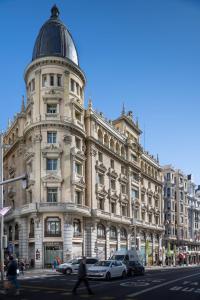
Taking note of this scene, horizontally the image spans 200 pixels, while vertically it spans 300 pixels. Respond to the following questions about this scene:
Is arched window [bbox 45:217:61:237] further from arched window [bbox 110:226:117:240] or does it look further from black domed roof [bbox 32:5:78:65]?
black domed roof [bbox 32:5:78:65]

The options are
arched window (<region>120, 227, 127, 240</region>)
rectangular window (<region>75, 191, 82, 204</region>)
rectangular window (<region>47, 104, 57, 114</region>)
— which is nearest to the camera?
rectangular window (<region>47, 104, 57, 114</region>)

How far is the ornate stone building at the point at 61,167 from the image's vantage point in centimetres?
5434

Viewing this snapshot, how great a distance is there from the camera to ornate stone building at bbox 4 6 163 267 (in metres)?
54.3

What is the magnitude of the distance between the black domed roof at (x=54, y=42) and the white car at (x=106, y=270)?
33.1 metres

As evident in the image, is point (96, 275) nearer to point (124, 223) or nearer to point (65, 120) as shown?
point (65, 120)

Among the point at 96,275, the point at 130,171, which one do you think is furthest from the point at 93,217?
the point at 96,275

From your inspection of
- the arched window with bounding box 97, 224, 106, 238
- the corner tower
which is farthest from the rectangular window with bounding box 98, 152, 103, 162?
the arched window with bounding box 97, 224, 106, 238

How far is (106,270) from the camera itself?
32062 millimetres

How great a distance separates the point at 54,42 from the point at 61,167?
58.2ft

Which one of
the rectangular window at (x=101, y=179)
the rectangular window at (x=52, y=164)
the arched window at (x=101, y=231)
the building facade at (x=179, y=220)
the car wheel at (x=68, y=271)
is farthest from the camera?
the building facade at (x=179, y=220)

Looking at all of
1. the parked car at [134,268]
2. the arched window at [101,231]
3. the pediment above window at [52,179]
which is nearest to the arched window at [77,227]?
the arched window at [101,231]

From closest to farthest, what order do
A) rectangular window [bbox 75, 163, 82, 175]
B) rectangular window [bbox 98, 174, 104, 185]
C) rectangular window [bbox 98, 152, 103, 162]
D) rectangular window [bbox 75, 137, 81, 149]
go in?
rectangular window [bbox 75, 163, 82, 175]
rectangular window [bbox 75, 137, 81, 149]
rectangular window [bbox 98, 174, 104, 185]
rectangular window [bbox 98, 152, 103, 162]

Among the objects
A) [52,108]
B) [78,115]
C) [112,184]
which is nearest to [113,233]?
[112,184]

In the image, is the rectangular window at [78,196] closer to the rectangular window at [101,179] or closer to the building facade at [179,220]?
the rectangular window at [101,179]
